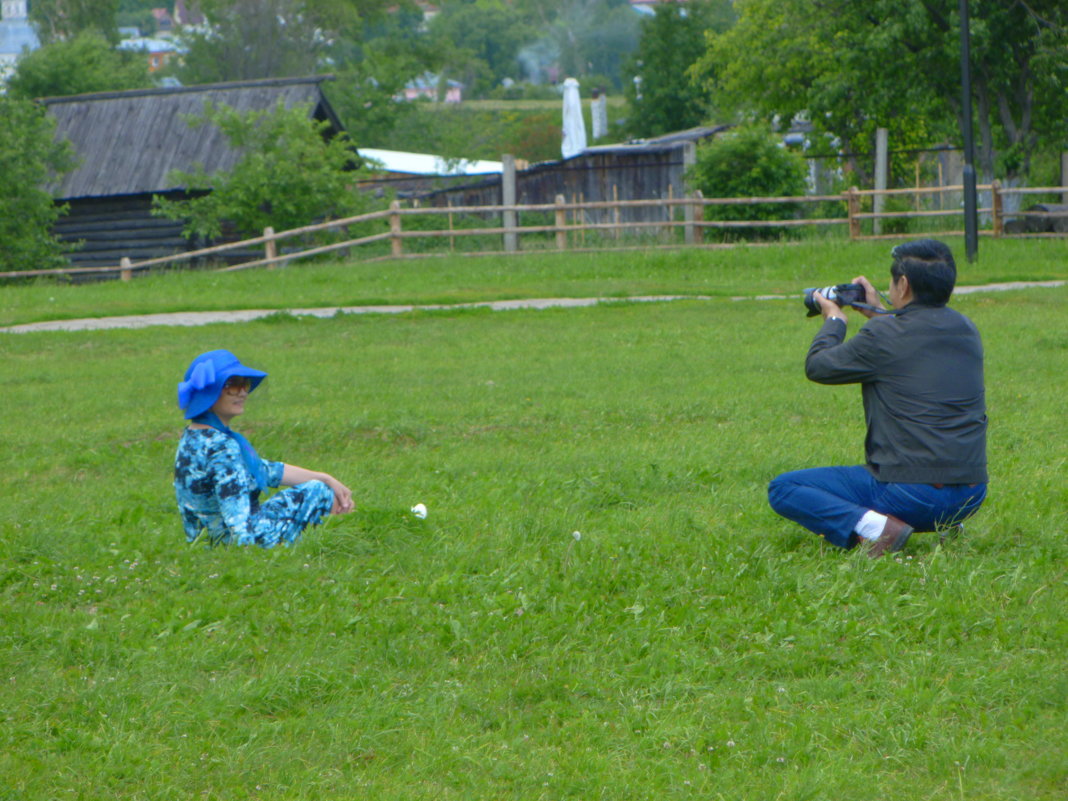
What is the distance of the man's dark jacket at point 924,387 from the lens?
5.21 meters

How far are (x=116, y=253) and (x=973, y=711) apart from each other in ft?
103

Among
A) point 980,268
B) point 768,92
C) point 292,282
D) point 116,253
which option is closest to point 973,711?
point 980,268

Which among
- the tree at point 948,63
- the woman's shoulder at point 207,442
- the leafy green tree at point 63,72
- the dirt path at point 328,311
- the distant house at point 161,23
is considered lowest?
the woman's shoulder at point 207,442

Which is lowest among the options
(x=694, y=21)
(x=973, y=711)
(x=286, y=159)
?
(x=973, y=711)

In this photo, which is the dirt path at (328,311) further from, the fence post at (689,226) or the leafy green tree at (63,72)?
the leafy green tree at (63,72)

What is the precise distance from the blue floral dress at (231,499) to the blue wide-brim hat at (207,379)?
12 centimetres

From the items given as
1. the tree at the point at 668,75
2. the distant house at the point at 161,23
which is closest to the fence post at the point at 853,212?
the tree at the point at 668,75

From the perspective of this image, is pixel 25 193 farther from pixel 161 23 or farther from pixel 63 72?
pixel 161 23

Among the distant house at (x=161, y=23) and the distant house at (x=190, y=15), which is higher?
the distant house at (x=161, y=23)

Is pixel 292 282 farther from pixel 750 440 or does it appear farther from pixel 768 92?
pixel 768 92

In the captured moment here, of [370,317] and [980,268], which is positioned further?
[980,268]

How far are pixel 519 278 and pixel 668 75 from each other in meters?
39.8

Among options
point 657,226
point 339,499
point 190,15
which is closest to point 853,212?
point 657,226

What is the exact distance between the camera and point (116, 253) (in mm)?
32375
